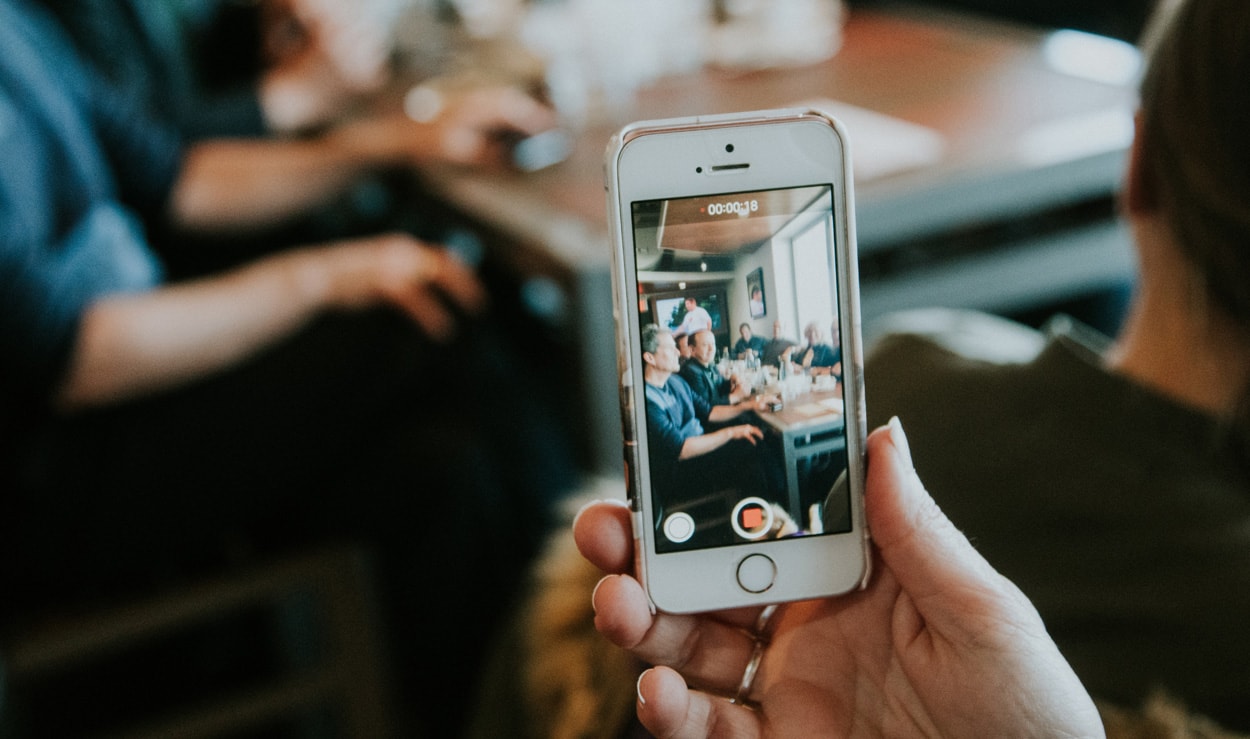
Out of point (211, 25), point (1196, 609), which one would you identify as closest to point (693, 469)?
point (1196, 609)

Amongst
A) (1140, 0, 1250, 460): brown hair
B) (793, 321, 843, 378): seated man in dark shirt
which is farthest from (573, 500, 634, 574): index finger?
(1140, 0, 1250, 460): brown hair

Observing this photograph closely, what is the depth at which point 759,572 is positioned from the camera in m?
0.47

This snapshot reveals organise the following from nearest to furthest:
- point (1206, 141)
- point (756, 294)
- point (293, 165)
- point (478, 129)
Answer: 1. point (756, 294)
2. point (1206, 141)
3. point (478, 129)
4. point (293, 165)

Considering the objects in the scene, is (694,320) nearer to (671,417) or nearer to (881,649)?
(671,417)

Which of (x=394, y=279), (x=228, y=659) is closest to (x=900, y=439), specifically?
(x=394, y=279)

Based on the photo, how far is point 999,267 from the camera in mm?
1118

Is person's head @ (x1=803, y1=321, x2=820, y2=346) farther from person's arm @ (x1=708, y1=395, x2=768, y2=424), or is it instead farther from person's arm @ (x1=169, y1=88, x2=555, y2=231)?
person's arm @ (x1=169, y1=88, x2=555, y2=231)

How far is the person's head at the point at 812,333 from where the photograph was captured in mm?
433

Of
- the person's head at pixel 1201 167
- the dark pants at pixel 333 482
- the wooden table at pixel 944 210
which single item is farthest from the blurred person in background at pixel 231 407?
the person's head at pixel 1201 167

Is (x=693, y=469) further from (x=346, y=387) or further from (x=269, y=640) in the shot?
(x=269, y=640)

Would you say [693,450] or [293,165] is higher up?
[293,165]

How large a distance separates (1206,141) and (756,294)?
0.98 feet

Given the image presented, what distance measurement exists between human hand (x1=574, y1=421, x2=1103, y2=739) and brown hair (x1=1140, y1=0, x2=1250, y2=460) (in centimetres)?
21

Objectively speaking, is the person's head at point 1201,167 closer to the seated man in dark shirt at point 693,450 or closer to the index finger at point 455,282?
the seated man in dark shirt at point 693,450
